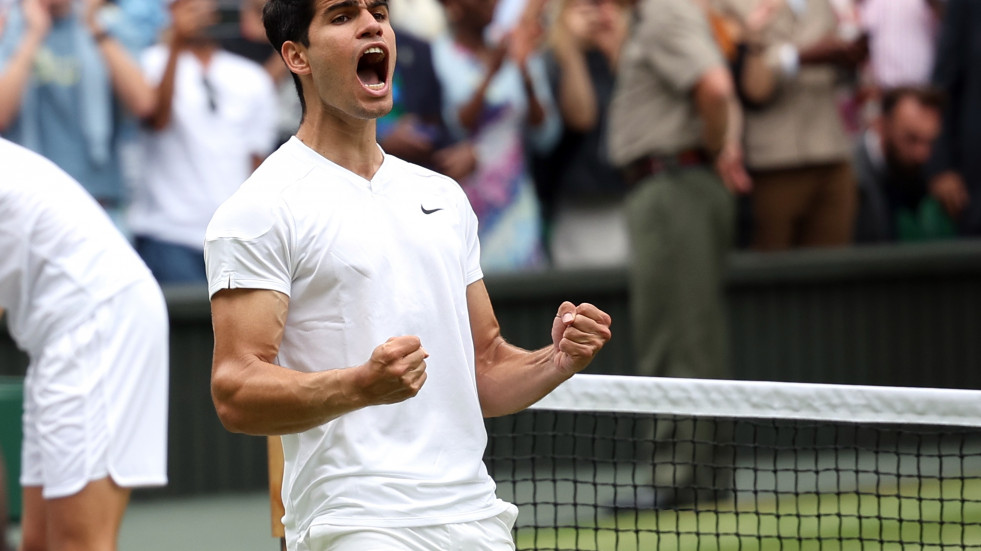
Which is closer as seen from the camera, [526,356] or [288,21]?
[288,21]

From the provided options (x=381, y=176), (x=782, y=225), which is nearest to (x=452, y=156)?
(x=782, y=225)

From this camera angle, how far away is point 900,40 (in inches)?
348

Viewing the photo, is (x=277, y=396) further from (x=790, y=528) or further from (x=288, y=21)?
(x=790, y=528)

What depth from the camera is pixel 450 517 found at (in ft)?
9.59

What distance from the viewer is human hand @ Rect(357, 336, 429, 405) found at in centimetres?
255

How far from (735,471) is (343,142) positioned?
316 cm

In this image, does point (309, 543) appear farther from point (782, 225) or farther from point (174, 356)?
point (782, 225)

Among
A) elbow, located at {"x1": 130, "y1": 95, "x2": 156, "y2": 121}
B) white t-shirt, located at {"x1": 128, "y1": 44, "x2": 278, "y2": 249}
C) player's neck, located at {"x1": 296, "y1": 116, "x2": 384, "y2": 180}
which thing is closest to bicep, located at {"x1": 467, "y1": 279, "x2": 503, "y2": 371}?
player's neck, located at {"x1": 296, "y1": 116, "x2": 384, "y2": 180}

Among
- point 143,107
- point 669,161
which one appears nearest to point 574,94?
point 669,161

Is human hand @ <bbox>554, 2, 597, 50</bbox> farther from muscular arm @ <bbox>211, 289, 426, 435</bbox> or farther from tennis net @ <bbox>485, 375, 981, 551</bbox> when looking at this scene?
muscular arm @ <bbox>211, 289, 426, 435</bbox>

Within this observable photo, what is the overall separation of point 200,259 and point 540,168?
189cm

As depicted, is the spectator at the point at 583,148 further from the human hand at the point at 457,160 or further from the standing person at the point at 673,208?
the standing person at the point at 673,208

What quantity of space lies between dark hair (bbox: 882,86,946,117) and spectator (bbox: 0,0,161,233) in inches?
167

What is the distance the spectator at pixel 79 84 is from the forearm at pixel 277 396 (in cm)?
456
